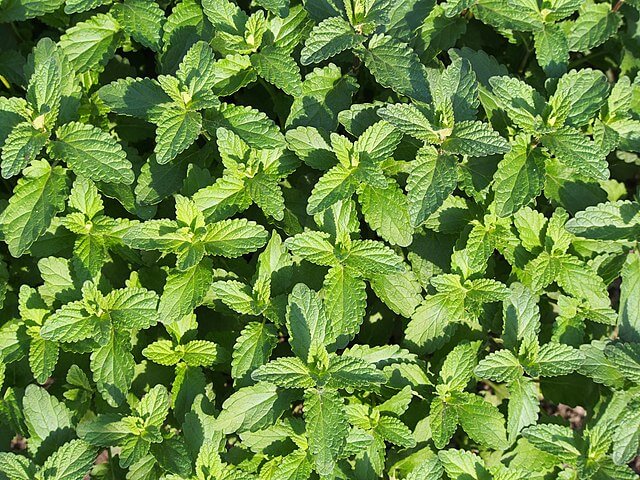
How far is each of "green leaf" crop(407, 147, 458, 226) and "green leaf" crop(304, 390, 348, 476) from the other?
0.77 metres

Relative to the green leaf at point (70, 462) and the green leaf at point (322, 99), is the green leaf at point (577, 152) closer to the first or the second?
the green leaf at point (322, 99)

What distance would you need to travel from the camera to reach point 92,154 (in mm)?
2908

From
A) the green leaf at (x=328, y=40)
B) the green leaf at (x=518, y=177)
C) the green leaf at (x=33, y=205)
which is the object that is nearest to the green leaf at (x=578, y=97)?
the green leaf at (x=518, y=177)

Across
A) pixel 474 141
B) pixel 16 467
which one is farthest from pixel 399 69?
pixel 16 467

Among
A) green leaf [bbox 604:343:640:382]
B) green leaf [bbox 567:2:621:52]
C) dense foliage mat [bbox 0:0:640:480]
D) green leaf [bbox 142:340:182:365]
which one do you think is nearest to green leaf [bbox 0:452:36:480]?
dense foliage mat [bbox 0:0:640:480]

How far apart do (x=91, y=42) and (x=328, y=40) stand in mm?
1193

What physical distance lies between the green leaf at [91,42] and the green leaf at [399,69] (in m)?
1.25

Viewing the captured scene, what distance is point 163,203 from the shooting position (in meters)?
3.39

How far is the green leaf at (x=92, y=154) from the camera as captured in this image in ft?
9.45

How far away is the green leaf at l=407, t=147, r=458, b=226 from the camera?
2.76 metres

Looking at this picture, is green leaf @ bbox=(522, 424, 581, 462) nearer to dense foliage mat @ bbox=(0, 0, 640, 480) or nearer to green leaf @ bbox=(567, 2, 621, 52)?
dense foliage mat @ bbox=(0, 0, 640, 480)

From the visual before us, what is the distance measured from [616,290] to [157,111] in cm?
326

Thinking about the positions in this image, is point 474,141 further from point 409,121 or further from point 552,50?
point 552,50

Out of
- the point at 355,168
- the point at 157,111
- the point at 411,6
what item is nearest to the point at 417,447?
the point at 355,168
